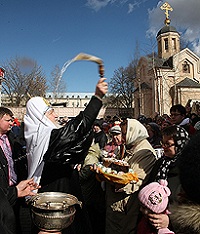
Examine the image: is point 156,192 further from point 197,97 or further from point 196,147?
point 197,97

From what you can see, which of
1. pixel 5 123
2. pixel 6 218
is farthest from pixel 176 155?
pixel 5 123

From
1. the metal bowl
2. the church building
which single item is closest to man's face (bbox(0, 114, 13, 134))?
the metal bowl

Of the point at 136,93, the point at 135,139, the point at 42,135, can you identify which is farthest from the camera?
the point at 136,93

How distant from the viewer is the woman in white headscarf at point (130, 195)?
3.53 meters

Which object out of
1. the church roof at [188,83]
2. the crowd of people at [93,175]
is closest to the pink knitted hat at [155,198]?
the crowd of people at [93,175]

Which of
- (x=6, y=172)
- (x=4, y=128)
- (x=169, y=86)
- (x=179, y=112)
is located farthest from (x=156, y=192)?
(x=169, y=86)

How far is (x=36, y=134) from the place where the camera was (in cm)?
281

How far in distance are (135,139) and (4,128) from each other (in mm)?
2016

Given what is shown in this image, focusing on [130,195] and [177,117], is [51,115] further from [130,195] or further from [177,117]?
[177,117]

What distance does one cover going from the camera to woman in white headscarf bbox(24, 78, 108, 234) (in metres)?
2.68

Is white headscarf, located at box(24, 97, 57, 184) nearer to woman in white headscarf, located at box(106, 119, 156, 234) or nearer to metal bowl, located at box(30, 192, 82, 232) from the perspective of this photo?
metal bowl, located at box(30, 192, 82, 232)

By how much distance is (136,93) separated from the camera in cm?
4491

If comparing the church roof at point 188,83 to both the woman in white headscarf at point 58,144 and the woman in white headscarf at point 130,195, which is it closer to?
the woman in white headscarf at point 130,195

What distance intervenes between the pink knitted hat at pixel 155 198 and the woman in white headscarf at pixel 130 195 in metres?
1.06
